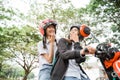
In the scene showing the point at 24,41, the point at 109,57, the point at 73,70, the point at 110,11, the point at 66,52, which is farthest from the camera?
the point at 24,41

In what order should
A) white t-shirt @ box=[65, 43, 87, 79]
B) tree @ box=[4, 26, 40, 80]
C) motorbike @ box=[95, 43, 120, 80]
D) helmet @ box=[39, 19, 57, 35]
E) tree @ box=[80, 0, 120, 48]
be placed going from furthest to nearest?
tree @ box=[4, 26, 40, 80] < tree @ box=[80, 0, 120, 48] < helmet @ box=[39, 19, 57, 35] < white t-shirt @ box=[65, 43, 87, 79] < motorbike @ box=[95, 43, 120, 80]

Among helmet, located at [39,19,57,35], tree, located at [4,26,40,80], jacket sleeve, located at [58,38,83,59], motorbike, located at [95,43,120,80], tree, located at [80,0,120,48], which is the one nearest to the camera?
motorbike, located at [95,43,120,80]

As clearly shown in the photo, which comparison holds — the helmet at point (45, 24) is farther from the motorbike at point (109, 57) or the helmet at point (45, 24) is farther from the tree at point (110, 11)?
the tree at point (110, 11)

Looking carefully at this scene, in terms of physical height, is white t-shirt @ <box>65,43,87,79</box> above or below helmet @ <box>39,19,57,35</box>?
below

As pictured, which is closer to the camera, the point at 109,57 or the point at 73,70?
the point at 109,57

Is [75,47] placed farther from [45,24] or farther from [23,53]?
[23,53]

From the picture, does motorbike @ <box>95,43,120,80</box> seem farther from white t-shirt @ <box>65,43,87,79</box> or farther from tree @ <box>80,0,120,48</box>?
tree @ <box>80,0,120,48</box>

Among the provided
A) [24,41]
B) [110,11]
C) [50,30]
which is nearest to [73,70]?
[50,30]

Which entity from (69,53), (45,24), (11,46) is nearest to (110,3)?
(45,24)

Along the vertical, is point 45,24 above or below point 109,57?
above

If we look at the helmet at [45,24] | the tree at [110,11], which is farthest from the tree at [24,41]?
the helmet at [45,24]

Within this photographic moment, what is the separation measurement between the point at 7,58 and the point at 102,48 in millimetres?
20913

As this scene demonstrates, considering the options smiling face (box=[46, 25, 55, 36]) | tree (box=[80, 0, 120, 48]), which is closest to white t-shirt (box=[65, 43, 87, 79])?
smiling face (box=[46, 25, 55, 36])

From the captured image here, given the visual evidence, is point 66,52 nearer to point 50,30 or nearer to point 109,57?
point 109,57
